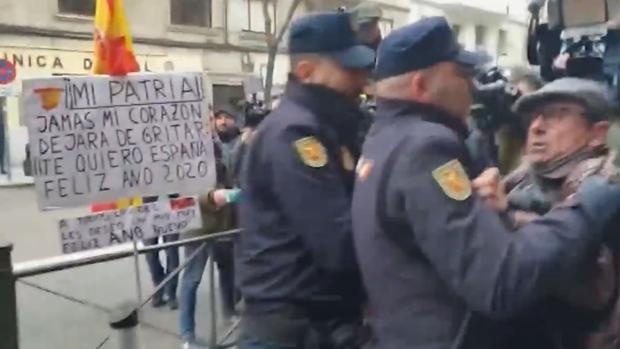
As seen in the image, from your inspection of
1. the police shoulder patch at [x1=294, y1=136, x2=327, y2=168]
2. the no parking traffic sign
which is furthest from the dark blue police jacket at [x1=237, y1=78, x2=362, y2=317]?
the no parking traffic sign

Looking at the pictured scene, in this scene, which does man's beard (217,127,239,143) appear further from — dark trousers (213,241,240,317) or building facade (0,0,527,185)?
building facade (0,0,527,185)

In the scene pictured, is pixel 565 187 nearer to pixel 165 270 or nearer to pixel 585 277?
pixel 585 277

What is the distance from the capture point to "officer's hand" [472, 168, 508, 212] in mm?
2133

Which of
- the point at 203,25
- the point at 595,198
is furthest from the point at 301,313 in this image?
the point at 203,25

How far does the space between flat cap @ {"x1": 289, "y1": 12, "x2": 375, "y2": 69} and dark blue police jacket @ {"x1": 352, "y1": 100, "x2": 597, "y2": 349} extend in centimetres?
59

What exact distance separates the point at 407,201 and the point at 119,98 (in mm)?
2503

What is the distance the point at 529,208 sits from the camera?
2.30 metres

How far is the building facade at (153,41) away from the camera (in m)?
19.9

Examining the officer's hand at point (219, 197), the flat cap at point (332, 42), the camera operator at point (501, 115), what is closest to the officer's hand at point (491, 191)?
the flat cap at point (332, 42)

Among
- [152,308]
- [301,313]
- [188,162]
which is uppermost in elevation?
[188,162]

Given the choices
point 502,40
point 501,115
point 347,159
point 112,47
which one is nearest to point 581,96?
point 347,159

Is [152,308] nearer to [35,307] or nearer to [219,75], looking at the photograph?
[35,307]

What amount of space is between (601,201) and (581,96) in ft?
1.35

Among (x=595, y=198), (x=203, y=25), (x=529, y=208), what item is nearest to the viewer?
(x=595, y=198)
